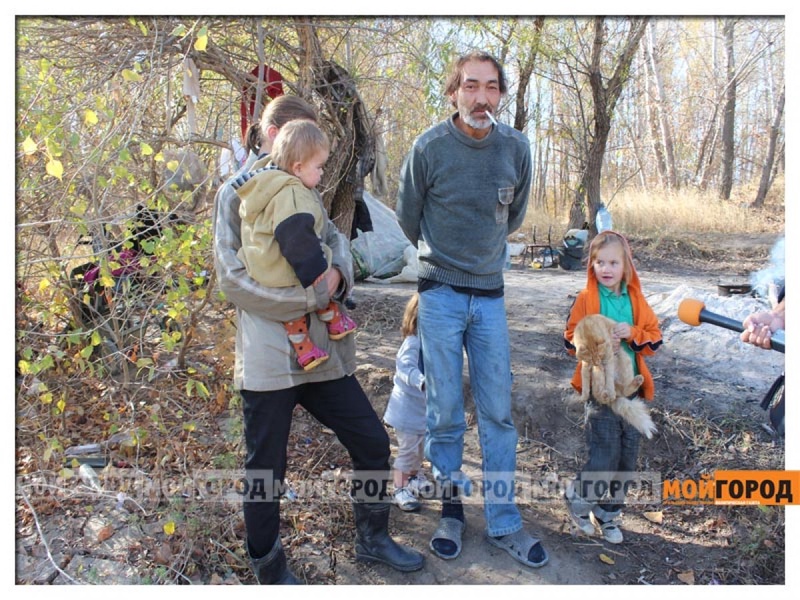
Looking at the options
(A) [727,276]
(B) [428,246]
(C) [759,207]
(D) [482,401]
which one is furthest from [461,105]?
(C) [759,207]

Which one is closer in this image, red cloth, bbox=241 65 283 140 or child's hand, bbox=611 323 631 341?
child's hand, bbox=611 323 631 341

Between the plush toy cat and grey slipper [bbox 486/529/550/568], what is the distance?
2.43 feet

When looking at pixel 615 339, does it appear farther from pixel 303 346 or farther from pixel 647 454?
pixel 303 346

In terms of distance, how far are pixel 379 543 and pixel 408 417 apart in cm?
73

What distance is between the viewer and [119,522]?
315 cm

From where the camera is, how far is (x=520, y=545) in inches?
115

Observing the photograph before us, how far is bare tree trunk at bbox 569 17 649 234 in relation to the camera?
8.66 m

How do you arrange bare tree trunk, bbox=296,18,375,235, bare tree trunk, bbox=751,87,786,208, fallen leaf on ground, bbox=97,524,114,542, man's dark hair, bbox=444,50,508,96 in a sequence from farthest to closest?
bare tree trunk, bbox=751,87,786,208 → bare tree trunk, bbox=296,18,375,235 → fallen leaf on ground, bbox=97,524,114,542 → man's dark hair, bbox=444,50,508,96

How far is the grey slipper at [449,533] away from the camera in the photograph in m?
2.95

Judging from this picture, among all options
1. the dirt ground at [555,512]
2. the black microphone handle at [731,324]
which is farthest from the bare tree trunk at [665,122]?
the black microphone handle at [731,324]

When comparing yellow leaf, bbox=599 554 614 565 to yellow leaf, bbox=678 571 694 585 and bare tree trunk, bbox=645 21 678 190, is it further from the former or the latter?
→ bare tree trunk, bbox=645 21 678 190

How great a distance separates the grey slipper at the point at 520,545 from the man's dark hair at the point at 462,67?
2.12m

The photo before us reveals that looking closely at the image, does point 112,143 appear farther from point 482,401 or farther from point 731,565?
point 731,565

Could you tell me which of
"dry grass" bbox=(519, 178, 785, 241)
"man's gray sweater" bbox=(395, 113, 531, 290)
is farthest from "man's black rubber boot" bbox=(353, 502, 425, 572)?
"dry grass" bbox=(519, 178, 785, 241)
